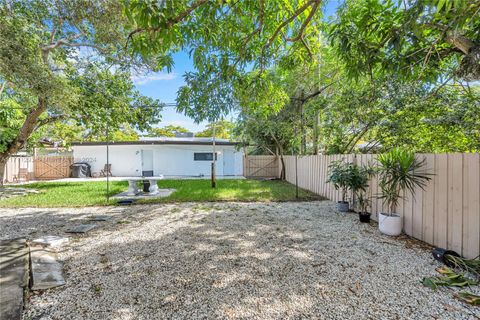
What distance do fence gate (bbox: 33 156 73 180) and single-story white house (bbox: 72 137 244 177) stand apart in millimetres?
717

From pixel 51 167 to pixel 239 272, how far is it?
55.8 ft

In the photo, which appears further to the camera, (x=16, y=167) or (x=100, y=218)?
(x=16, y=167)

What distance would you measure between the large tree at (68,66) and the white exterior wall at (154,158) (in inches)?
214

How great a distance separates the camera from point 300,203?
6668mm

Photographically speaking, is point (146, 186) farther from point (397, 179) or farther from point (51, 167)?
point (51, 167)

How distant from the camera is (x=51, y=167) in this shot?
1445 cm

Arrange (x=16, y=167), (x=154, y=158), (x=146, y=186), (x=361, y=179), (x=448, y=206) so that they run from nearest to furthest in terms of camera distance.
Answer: (x=448, y=206) < (x=361, y=179) < (x=146, y=186) < (x=16, y=167) < (x=154, y=158)

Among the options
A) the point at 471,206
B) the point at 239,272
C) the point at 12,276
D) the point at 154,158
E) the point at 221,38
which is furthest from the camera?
the point at 154,158

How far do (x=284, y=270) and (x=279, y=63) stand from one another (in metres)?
3.80

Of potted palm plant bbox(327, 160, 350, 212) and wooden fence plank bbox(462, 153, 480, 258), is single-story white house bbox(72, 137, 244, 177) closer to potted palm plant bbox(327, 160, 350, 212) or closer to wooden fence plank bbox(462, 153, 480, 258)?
potted palm plant bbox(327, 160, 350, 212)

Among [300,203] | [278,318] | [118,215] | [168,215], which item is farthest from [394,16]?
[118,215]

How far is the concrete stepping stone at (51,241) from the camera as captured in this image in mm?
3580

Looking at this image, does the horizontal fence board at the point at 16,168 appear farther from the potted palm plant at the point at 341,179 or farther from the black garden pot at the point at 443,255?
the black garden pot at the point at 443,255

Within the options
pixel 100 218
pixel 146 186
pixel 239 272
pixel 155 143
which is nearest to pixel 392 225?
pixel 239 272
